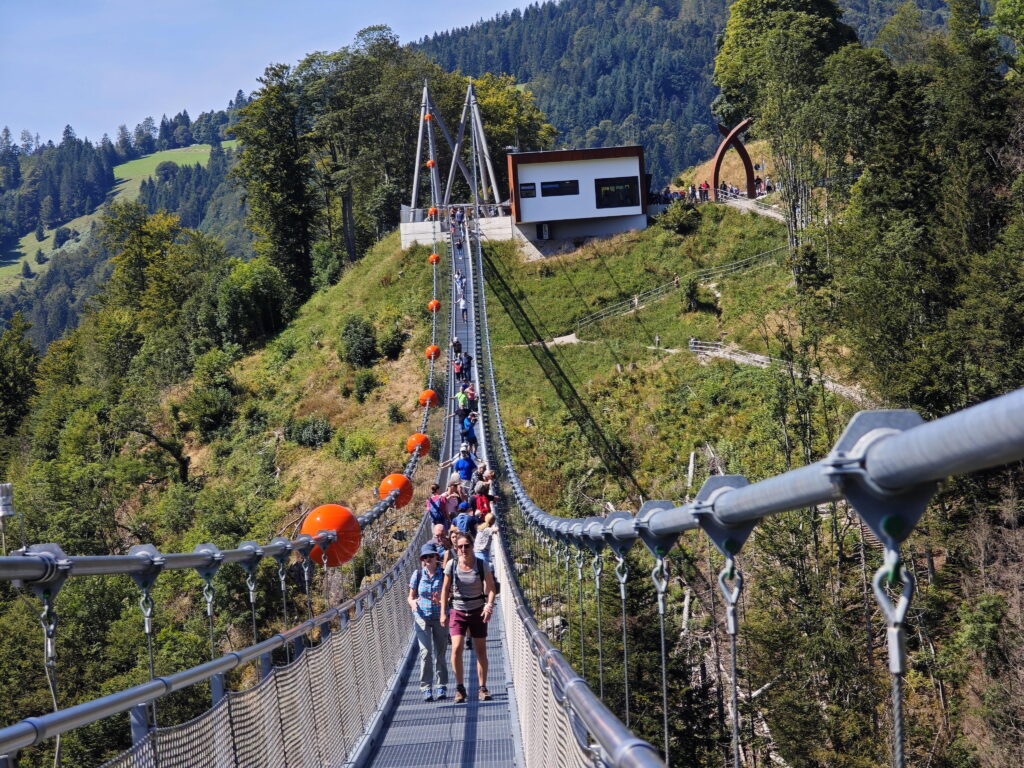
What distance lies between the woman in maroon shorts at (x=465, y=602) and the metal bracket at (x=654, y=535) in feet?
15.7

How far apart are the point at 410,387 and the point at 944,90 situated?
71.6 ft

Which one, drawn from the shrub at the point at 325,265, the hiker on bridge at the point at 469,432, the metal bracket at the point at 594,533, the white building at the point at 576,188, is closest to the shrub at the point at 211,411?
the shrub at the point at 325,265

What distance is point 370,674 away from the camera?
10141 millimetres

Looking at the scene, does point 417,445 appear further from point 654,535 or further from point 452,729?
point 654,535

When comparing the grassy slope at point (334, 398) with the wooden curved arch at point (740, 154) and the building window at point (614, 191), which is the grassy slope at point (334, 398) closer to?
the building window at point (614, 191)

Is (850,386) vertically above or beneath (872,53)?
beneath

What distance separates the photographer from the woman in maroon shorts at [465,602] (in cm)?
989

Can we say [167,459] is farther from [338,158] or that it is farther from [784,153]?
[784,153]

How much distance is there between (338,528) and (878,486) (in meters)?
8.95

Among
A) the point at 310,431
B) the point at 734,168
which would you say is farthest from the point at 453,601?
the point at 734,168

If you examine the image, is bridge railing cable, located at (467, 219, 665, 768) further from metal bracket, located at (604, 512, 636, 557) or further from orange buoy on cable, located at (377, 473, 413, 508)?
orange buoy on cable, located at (377, 473, 413, 508)

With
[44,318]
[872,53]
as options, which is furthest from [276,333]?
[44,318]

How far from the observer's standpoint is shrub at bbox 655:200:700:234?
5112 cm

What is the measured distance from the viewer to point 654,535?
189 inches
